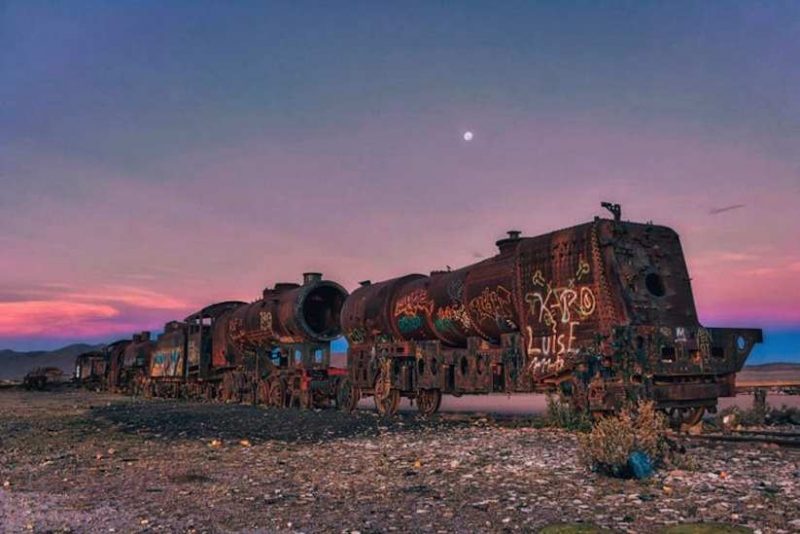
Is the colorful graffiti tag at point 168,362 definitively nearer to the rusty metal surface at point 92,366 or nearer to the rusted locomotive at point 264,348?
the rusted locomotive at point 264,348

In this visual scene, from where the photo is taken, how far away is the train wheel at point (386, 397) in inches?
758

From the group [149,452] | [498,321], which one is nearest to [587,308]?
[498,321]

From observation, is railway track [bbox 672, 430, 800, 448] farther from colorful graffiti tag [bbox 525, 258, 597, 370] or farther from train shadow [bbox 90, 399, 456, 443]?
train shadow [bbox 90, 399, 456, 443]

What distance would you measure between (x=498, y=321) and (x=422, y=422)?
10.8 feet

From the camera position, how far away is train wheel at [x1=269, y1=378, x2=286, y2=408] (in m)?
24.9

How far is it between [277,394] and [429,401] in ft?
27.8

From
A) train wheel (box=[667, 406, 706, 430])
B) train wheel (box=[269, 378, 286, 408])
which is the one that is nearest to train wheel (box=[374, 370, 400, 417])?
train wheel (box=[269, 378, 286, 408])

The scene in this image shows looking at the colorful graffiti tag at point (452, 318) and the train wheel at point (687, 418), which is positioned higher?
the colorful graffiti tag at point (452, 318)

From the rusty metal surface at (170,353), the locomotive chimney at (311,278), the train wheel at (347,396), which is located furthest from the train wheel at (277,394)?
the rusty metal surface at (170,353)

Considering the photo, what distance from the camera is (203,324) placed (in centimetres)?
3173

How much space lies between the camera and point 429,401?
1895cm

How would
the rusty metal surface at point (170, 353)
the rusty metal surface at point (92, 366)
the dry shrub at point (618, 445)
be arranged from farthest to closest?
the rusty metal surface at point (92, 366), the rusty metal surface at point (170, 353), the dry shrub at point (618, 445)

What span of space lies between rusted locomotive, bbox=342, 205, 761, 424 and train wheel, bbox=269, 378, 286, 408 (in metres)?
9.63

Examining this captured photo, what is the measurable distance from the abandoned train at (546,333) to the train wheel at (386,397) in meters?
0.03
